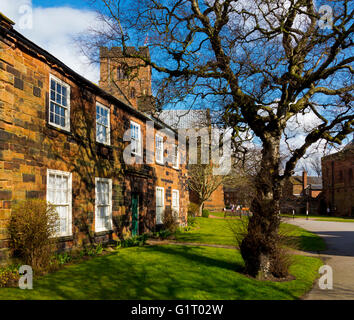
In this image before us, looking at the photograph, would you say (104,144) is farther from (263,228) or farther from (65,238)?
(263,228)

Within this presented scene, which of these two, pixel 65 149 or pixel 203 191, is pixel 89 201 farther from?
pixel 203 191

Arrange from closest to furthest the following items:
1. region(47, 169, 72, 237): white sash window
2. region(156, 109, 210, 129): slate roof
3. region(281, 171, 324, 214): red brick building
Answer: region(47, 169, 72, 237): white sash window < region(156, 109, 210, 129): slate roof < region(281, 171, 324, 214): red brick building

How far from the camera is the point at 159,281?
26.0 ft

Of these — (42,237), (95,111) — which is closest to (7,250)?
(42,237)

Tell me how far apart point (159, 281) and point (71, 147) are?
5.54 meters

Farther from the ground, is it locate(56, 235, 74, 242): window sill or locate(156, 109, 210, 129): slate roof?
locate(156, 109, 210, 129): slate roof

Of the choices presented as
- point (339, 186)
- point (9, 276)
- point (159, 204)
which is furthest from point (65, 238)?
point (339, 186)

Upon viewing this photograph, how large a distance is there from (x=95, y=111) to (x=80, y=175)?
2.75m

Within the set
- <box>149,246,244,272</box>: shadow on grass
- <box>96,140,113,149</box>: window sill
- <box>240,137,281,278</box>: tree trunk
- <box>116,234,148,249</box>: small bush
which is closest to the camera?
<box>240,137,281,278</box>: tree trunk

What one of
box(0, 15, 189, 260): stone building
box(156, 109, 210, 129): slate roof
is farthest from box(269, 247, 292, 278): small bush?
box(0, 15, 189, 260): stone building

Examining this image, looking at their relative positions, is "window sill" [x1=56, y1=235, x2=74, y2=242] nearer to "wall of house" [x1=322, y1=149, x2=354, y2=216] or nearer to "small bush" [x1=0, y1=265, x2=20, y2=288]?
"small bush" [x1=0, y1=265, x2=20, y2=288]

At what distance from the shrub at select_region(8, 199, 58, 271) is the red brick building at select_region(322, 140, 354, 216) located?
51.2 meters

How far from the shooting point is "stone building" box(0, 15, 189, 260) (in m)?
8.27

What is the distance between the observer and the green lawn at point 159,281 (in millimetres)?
6828
